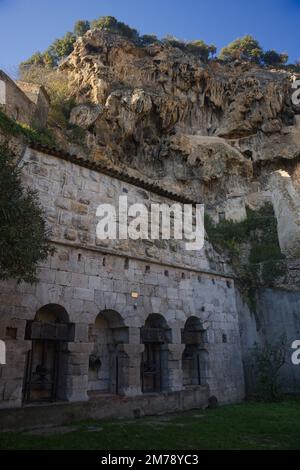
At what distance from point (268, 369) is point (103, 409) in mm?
6169

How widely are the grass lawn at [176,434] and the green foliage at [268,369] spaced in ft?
7.14

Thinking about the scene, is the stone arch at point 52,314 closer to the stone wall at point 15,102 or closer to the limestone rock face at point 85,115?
the stone wall at point 15,102

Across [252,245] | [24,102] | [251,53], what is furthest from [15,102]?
[251,53]

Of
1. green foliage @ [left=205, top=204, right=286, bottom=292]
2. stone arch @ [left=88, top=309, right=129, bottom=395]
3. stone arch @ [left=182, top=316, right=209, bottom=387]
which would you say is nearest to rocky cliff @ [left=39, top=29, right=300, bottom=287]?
green foliage @ [left=205, top=204, right=286, bottom=292]

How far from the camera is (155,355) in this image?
1040cm

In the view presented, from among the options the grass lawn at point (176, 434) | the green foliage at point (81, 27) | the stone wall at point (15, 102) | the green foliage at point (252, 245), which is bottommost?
the grass lawn at point (176, 434)

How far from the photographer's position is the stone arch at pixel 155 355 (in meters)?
9.96

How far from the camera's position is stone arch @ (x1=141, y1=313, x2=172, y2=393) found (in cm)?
996

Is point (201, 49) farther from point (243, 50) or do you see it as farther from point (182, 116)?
point (182, 116)

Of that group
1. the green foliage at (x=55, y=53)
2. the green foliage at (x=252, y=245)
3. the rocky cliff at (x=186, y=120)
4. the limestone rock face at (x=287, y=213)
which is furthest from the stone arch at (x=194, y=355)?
the green foliage at (x=55, y=53)

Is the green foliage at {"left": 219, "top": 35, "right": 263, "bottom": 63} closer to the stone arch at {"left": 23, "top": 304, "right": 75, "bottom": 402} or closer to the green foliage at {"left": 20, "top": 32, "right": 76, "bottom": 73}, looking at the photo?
the green foliage at {"left": 20, "top": 32, "right": 76, "bottom": 73}

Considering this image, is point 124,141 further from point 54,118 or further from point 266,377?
point 266,377

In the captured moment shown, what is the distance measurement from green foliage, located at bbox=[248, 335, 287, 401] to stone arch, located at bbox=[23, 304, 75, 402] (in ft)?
22.5
